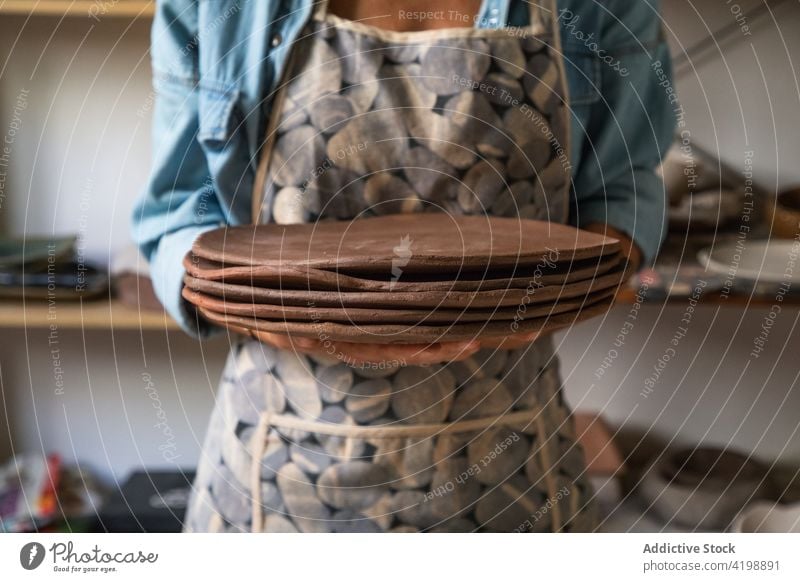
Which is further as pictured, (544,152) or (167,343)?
(167,343)

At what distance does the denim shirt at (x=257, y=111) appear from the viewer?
42 cm

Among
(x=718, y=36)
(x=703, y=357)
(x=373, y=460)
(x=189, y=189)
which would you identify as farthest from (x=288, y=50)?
(x=703, y=357)

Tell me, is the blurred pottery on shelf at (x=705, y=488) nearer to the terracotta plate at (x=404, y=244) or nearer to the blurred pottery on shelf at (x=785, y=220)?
the blurred pottery on shelf at (x=785, y=220)

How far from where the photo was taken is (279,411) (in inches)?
16.7

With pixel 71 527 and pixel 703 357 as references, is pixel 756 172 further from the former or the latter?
pixel 71 527

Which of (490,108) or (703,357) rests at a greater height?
(490,108)

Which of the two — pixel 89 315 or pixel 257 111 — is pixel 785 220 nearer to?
pixel 257 111

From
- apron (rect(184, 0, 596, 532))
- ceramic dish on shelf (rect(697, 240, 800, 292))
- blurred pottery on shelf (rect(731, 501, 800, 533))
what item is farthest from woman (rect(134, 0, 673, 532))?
ceramic dish on shelf (rect(697, 240, 800, 292))

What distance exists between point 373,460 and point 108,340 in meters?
0.53

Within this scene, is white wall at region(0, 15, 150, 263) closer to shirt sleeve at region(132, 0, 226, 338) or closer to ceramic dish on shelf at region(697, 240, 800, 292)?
shirt sleeve at region(132, 0, 226, 338)

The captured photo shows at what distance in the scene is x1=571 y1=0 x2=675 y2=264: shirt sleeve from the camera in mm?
445

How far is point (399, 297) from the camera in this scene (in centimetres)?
30

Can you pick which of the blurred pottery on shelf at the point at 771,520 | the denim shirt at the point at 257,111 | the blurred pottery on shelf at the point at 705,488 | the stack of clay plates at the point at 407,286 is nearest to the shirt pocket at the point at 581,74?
the denim shirt at the point at 257,111

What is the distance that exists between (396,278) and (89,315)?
0.52 m
